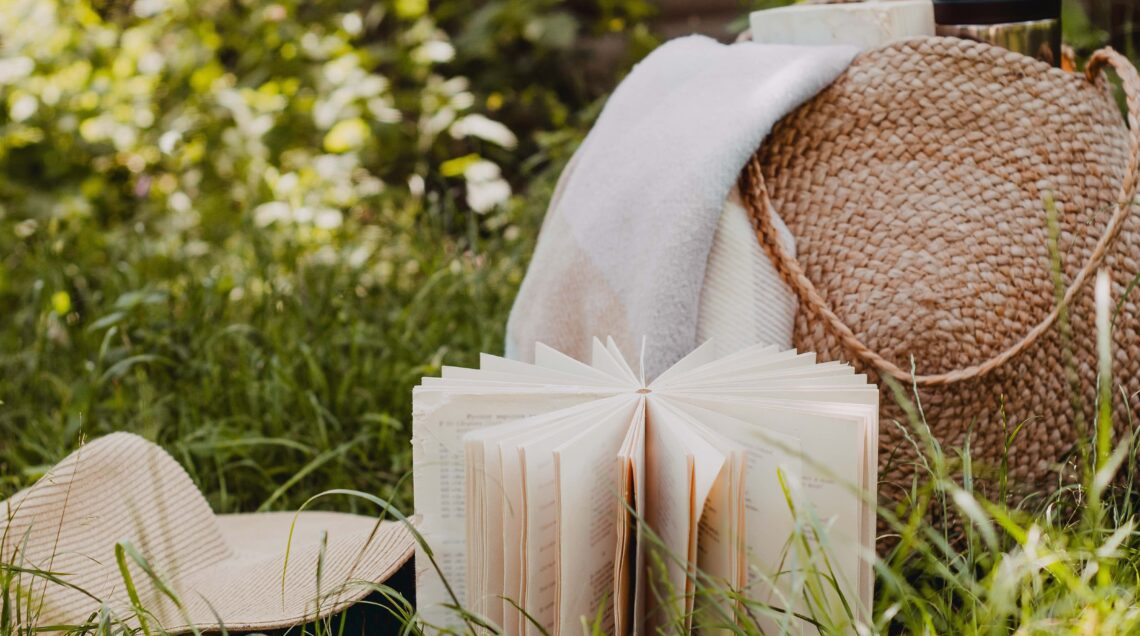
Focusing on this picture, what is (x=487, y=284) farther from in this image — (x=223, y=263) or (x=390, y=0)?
(x=390, y=0)

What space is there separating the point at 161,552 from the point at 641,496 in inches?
28.6

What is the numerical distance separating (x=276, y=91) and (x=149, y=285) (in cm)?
130

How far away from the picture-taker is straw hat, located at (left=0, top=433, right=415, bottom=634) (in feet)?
3.87

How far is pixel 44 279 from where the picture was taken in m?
2.53

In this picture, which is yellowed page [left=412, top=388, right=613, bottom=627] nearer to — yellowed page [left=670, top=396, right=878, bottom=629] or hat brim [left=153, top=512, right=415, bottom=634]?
hat brim [left=153, top=512, right=415, bottom=634]

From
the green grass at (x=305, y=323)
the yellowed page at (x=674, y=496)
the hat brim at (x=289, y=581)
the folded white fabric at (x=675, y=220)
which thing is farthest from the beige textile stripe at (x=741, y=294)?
the hat brim at (x=289, y=581)

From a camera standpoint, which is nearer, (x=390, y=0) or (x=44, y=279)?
(x=44, y=279)

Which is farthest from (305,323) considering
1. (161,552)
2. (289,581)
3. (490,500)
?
(490,500)

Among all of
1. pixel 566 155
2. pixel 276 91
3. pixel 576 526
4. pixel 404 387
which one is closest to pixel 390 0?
pixel 276 91

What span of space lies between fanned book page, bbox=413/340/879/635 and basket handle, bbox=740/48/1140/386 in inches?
7.9

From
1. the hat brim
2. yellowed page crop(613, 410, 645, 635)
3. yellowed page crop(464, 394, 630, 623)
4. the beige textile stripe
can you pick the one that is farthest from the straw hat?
the beige textile stripe

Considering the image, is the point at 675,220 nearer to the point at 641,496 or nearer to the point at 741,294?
the point at 741,294

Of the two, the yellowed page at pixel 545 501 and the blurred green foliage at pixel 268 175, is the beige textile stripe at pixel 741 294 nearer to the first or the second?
the yellowed page at pixel 545 501

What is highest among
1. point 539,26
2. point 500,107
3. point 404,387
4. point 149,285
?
point 539,26
